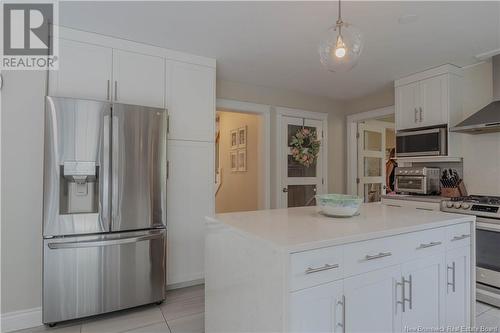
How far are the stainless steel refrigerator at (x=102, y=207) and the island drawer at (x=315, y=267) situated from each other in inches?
66.6

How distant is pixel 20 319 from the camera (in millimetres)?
2180

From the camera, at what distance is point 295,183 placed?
4406mm

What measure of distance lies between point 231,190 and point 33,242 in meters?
3.42

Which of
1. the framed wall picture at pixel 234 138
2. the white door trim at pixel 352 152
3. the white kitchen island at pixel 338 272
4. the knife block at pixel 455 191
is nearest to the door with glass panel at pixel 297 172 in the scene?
the white door trim at pixel 352 152

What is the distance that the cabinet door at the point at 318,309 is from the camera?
1190mm

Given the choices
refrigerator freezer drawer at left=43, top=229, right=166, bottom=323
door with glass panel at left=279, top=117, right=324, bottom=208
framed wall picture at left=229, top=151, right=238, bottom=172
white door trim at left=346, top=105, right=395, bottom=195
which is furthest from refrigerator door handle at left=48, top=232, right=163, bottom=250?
white door trim at left=346, top=105, right=395, bottom=195

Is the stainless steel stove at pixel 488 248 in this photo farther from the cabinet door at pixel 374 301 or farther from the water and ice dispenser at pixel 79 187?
the water and ice dispenser at pixel 79 187

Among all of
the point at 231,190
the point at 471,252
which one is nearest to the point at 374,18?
the point at 471,252

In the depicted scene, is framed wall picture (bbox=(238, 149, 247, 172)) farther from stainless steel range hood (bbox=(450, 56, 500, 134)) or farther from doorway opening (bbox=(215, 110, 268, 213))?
stainless steel range hood (bbox=(450, 56, 500, 134))

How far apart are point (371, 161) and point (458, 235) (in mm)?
3275

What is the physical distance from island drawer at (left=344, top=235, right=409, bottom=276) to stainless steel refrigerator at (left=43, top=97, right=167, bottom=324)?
1.76 m

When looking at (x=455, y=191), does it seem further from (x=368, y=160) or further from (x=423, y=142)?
(x=368, y=160)

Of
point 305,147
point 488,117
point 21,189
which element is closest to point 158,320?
point 21,189

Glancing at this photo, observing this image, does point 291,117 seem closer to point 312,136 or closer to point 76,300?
point 312,136
